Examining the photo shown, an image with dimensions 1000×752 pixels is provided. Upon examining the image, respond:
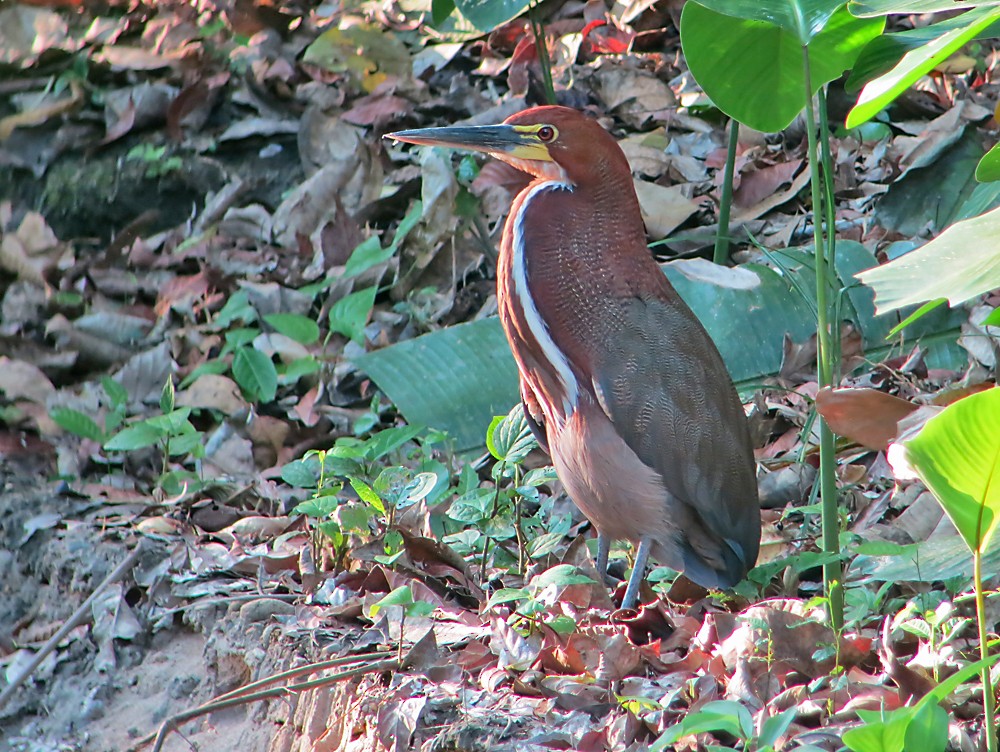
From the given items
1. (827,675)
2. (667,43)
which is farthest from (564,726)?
(667,43)

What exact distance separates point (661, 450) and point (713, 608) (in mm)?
410

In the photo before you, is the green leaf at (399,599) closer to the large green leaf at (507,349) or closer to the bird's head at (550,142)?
the bird's head at (550,142)

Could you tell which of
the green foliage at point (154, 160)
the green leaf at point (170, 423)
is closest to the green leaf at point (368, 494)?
the green leaf at point (170, 423)

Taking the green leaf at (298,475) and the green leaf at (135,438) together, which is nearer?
the green leaf at (298,475)

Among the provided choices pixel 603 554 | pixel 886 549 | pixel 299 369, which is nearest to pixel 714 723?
pixel 886 549

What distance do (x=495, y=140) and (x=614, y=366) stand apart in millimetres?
683

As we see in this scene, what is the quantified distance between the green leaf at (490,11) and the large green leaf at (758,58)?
1893 mm

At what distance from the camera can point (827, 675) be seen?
Answer: 234 centimetres

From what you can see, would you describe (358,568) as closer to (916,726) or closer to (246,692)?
(246,692)

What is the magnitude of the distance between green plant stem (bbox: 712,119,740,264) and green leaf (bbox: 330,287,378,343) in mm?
1331

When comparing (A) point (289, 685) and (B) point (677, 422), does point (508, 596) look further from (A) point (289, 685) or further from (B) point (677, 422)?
(B) point (677, 422)

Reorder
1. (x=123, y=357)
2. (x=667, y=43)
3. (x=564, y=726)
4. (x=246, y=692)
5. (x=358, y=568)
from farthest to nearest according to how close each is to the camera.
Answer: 1. (x=667, y=43)
2. (x=123, y=357)
3. (x=358, y=568)
4. (x=246, y=692)
5. (x=564, y=726)

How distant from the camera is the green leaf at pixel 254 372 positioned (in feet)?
14.4

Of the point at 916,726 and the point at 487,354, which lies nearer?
the point at 916,726
